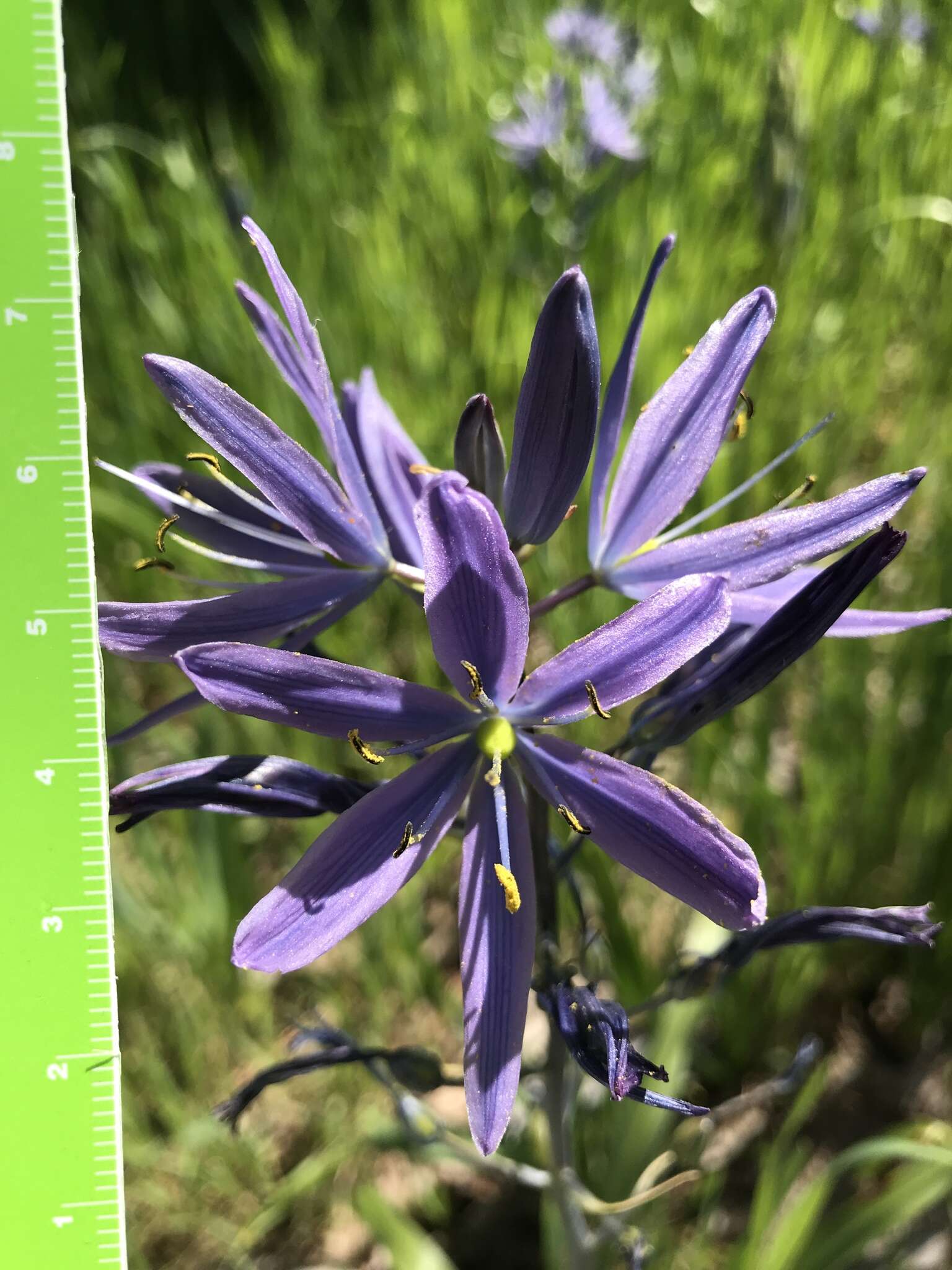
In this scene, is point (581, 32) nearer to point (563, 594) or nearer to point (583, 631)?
point (583, 631)

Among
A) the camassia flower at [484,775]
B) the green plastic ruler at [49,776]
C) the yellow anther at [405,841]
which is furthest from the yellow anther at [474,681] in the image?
the green plastic ruler at [49,776]

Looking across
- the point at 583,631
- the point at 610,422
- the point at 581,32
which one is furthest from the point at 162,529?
the point at 581,32

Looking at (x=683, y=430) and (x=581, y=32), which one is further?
(x=581, y=32)

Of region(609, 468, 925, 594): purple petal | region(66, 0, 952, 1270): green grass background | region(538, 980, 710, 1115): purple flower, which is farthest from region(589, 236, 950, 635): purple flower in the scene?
region(66, 0, 952, 1270): green grass background

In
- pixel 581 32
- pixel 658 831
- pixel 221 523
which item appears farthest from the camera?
pixel 581 32

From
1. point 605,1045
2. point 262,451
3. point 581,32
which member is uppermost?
point 581,32

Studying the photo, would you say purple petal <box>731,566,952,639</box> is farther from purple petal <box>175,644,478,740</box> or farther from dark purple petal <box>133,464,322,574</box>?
dark purple petal <box>133,464,322,574</box>
